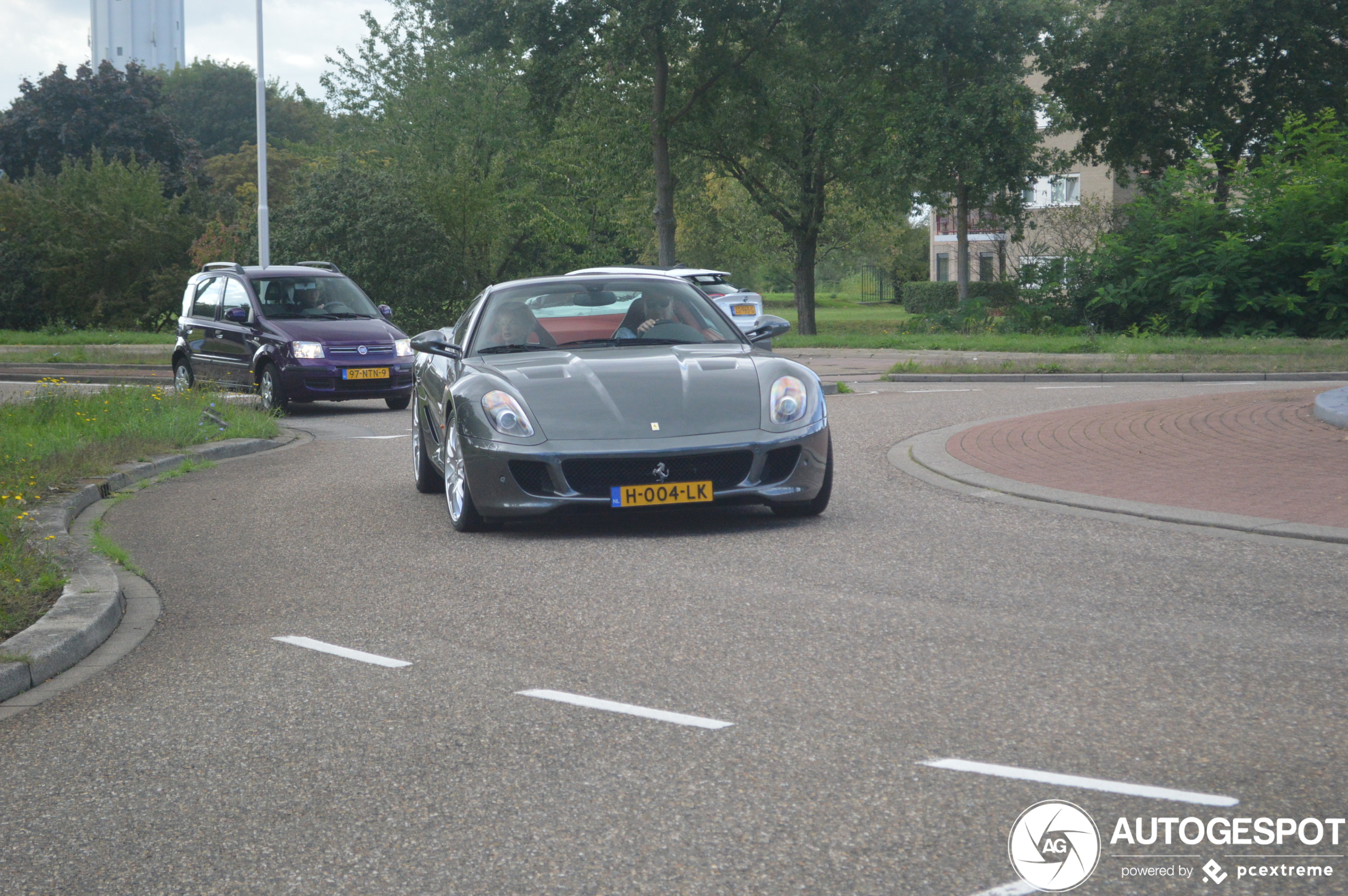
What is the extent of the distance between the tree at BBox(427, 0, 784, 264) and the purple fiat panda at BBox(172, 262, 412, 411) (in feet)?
53.2

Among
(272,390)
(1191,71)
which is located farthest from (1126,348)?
(1191,71)

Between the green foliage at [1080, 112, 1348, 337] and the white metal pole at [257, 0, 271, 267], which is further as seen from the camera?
the white metal pole at [257, 0, 271, 267]

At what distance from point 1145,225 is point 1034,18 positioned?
8.22 meters

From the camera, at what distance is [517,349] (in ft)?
28.5

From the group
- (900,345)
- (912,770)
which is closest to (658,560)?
(912,770)

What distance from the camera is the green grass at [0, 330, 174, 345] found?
32.0m

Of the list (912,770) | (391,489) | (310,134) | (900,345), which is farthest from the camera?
(310,134)

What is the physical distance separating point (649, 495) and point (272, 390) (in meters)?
10.7

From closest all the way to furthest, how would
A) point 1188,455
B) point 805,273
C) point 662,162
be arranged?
point 1188,455 → point 662,162 → point 805,273

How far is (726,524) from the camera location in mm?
8086

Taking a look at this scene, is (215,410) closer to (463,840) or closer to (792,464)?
(792,464)

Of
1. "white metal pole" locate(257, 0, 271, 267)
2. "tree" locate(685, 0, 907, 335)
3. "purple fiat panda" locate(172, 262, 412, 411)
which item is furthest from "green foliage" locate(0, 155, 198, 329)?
"purple fiat panda" locate(172, 262, 412, 411)

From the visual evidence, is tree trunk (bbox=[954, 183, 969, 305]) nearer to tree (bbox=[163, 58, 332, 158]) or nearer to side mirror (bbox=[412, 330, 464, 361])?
side mirror (bbox=[412, 330, 464, 361])

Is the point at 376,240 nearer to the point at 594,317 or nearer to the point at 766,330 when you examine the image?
the point at 594,317
